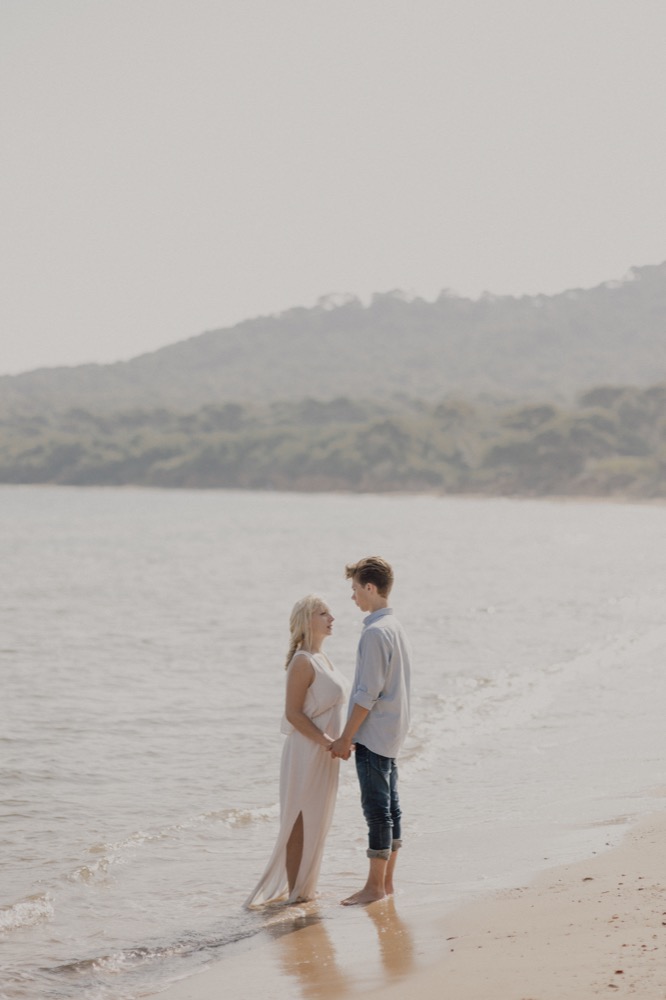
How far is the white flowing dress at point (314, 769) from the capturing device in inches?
233

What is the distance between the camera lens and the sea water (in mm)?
6441

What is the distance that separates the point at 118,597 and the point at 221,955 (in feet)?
71.0

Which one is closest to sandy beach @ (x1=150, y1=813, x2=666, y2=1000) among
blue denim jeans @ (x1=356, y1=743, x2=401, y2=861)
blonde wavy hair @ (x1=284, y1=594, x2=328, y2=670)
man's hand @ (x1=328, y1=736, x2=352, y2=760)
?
blue denim jeans @ (x1=356, y1=743, x2=401, y2=861)

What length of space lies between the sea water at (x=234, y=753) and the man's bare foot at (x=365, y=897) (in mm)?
207

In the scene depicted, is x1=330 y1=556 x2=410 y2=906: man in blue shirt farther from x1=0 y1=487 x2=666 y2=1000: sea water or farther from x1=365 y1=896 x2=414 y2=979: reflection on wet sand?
x1=0 y1=487 x2=666 y2=1000: sea water

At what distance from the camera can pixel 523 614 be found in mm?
22359

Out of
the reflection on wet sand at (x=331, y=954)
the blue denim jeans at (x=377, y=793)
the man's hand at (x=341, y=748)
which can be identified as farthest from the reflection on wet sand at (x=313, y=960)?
the man's hand at (x=341, y=748)

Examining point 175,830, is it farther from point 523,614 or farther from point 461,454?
point 461,454

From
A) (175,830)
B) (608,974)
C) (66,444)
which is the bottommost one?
(175,830)

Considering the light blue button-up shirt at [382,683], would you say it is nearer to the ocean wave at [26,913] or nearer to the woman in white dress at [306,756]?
the woman in white dress at [306,756]

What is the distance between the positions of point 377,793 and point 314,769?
0.34 m

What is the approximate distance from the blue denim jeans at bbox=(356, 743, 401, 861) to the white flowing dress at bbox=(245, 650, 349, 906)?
0.19 metres

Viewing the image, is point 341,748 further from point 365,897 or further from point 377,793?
point 365,897

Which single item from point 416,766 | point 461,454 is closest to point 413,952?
point 416,766
